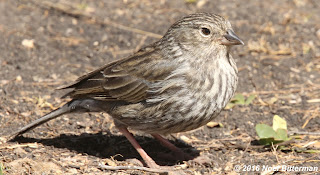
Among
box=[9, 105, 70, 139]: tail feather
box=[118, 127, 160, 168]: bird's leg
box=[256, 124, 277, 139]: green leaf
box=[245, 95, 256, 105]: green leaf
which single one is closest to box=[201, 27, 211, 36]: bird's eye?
box=[256, 124, 277, 139]: green leaf

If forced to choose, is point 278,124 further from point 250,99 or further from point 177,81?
point 177,81

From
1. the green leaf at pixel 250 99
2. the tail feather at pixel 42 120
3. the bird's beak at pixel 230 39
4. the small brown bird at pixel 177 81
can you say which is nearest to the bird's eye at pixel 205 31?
the small brown bird at pixel 177 81

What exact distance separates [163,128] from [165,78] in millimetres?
523

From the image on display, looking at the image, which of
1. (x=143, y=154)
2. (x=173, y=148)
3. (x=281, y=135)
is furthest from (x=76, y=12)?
(x=281, y=135)

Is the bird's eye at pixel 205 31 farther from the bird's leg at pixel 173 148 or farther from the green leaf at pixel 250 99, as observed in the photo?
the green leaf at pixel 250 99

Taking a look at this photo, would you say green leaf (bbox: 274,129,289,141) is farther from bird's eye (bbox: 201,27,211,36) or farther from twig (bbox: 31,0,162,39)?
twig (bbox: 31,0,162,39)

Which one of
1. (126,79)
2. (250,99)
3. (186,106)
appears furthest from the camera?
(250,99)

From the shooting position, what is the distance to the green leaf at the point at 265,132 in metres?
5.73

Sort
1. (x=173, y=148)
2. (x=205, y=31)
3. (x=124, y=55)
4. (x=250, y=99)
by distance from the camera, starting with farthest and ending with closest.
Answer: (x=124, y=55)
(x=250, y=99)
(x=173, y=148)
(x=205, y=31)

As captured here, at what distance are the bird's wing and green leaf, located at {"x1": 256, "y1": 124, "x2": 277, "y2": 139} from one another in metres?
1.36

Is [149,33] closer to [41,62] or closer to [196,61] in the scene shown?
[41,62]

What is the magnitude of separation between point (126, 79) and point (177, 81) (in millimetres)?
656

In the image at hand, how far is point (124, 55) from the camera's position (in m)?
8.16

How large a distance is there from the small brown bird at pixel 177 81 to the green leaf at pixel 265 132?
2.49ft
